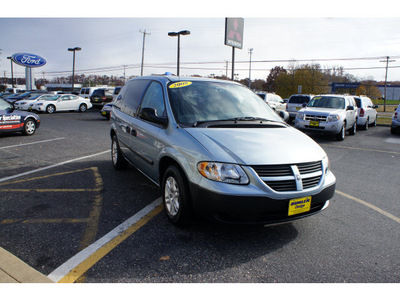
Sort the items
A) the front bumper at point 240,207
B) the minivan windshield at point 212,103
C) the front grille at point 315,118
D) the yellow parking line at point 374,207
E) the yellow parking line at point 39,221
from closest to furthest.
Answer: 1. the front bumper at point 240,207
2. the yellow parking line at point 39,221
3. the minivan windshield at point 212,103
4. the yellow parking line at point 374,207
5. the front grille at point 315,118

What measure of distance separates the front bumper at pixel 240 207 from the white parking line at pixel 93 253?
0.95 m

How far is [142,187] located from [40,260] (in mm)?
2344

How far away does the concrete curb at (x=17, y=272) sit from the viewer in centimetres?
246

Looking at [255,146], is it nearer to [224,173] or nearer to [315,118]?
[224,173]

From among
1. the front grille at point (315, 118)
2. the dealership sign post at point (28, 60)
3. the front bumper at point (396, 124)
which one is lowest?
the front bumper at point (396, 124)

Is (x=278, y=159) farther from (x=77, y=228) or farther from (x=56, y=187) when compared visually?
(x=56, y=187)

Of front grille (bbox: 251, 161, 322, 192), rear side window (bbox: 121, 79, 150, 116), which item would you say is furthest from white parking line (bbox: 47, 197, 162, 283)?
rear side window (bbox: 121, 79, 150, 116)

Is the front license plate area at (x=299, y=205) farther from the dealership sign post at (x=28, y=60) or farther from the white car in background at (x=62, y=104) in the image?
the dealership sign post at (x=28, y=60)

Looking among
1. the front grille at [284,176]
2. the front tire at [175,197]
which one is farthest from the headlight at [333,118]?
the front tire at [175,197]

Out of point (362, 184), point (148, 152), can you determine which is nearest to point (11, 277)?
point (148, 152)

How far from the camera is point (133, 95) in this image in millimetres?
5387

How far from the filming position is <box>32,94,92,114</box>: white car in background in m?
23.2

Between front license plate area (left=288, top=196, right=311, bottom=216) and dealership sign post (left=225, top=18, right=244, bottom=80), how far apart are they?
2036 centimetres

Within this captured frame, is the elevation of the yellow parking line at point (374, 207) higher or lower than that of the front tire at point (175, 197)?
lower
